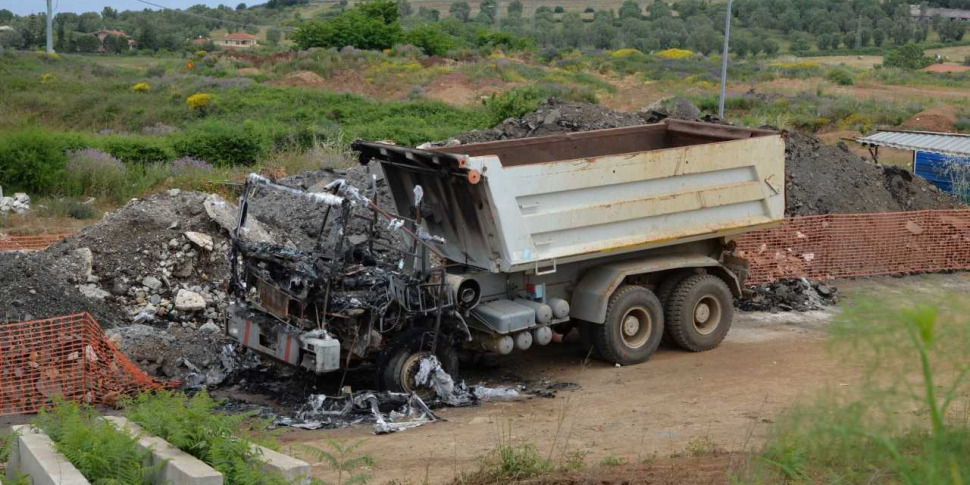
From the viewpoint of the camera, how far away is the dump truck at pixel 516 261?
10117mm

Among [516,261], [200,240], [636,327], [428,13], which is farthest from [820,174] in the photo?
[428,13]

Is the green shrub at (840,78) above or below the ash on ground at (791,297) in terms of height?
above

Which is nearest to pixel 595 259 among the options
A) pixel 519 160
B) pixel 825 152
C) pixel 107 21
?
pixel 519 160

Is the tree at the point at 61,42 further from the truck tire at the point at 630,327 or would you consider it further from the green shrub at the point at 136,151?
the truck tire at the point at 630,327

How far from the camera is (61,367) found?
34.1 ft

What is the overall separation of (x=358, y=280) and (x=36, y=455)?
390 centimetres

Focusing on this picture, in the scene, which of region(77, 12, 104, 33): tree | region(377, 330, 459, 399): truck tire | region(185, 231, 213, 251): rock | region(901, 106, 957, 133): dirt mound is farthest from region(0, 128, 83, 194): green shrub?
region(77, 12, 104, 33): tree

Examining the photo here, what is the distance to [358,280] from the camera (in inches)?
401

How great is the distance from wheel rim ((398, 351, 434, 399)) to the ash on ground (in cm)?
569

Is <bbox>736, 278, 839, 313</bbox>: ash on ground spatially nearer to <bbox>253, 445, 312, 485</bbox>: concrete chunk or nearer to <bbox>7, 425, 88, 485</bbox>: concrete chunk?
<bbox>253, 445, 312, 485</bbox>: concrete chunk

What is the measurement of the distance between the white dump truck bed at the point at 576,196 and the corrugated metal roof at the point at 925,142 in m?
12.0

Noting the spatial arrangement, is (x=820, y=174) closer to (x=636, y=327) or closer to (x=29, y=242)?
(x=636, y=327)

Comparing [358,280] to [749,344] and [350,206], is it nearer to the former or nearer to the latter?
[350,206]

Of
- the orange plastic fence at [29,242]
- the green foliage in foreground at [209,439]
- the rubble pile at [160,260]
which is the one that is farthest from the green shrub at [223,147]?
the green foliage in foreground at [209,439]
